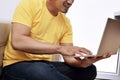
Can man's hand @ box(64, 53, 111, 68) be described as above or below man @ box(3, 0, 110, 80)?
below

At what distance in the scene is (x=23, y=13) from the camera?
125 cm

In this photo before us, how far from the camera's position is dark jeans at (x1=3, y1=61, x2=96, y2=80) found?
1096 mm

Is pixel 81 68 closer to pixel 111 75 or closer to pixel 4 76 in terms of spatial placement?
pixel 4 76

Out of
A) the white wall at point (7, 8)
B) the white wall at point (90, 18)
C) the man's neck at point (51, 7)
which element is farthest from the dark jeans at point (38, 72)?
the white wall at point (7, 8)

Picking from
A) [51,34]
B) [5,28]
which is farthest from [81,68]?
[5,28]

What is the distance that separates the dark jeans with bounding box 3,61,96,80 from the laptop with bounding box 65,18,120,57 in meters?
0.21

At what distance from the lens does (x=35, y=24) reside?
1313 millimetres

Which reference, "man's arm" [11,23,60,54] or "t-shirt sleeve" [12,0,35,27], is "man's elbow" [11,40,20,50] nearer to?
"man's arm" [11,23,60,54]

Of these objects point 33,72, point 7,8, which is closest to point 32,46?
point 33,72

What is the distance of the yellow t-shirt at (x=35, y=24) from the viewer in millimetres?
1255

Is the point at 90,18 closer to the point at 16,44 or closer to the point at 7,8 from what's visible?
the point at 7,8

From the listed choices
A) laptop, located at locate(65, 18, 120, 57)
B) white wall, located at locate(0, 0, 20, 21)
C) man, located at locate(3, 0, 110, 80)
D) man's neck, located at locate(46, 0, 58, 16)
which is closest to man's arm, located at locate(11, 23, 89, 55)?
man, located at locate(3, 0, 110, 80)

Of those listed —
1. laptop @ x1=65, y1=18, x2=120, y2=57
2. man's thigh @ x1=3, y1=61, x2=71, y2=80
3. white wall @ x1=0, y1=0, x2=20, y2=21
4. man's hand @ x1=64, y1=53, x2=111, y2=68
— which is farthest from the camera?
white wall @ x1=0, y1=0, x2=20, y2=21

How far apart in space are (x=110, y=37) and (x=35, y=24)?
1.32 feet
